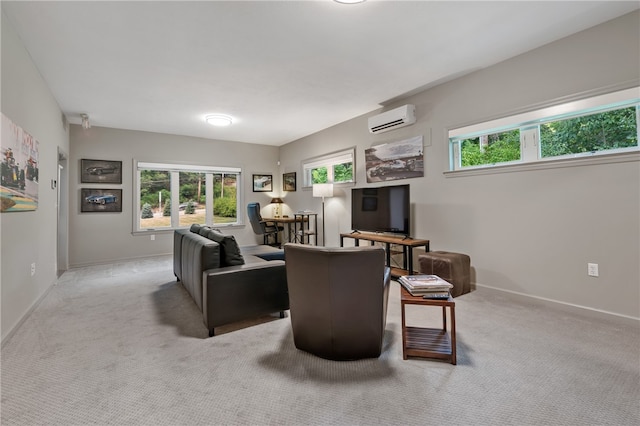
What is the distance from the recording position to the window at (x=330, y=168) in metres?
5.45

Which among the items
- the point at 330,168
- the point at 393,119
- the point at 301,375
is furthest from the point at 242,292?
the point at 330,168

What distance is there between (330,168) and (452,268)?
3309 mm

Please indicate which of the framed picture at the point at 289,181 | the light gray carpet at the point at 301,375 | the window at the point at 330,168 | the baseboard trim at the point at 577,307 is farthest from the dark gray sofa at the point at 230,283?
the framed picture at the point at 289,181

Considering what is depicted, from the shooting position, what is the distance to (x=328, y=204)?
19.2 ft

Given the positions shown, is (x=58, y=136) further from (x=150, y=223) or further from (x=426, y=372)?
(x=426, y=372)

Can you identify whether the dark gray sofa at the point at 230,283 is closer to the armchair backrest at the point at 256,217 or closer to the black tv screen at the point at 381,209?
the black tv screen at the point at 381,209

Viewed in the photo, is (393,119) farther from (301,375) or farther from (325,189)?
(301,375)

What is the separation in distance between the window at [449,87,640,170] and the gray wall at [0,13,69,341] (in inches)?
175

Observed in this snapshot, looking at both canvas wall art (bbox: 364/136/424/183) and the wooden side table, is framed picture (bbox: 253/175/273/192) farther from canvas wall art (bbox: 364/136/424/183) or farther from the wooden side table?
the wooden side table

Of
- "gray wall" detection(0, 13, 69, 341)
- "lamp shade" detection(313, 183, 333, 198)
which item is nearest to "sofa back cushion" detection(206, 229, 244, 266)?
"gray wall" detection(0, 13, 69, 341)

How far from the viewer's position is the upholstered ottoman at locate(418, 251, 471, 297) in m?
3.25

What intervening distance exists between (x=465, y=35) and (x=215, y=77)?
2.69 metres

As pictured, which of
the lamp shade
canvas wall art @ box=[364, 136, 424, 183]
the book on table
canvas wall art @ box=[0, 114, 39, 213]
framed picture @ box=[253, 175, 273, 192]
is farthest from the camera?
framed picture @ box=[253, 175, 273, 192]

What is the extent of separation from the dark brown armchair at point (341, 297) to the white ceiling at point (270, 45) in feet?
6.26
